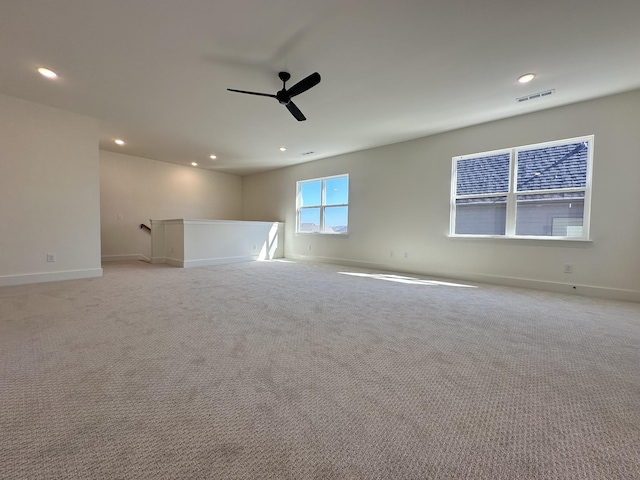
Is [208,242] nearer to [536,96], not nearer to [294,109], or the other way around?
[294,109]

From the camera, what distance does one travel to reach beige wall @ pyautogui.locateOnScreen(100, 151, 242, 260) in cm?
615

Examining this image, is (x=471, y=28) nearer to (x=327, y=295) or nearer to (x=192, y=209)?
(x=327, y=295)

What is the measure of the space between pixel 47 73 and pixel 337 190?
4925 millimetres

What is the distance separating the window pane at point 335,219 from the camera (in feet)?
20.5

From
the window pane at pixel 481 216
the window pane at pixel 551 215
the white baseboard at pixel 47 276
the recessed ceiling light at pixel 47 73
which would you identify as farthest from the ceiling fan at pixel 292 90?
the white baseboard at pixel 47 276

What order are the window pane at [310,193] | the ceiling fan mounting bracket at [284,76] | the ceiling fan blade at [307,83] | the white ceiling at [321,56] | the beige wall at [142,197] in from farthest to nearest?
the window pane at [310,193]
the beige wall at [142,197]
the ceiling fan mounting bracket at [284,76]
the ceiling fan blade at [307,83]
the white ceiling at [321,56]

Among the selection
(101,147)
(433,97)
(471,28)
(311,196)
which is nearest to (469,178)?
(433,97)

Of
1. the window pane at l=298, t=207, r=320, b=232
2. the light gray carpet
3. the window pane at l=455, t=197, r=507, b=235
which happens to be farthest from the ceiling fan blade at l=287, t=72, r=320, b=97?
the window pane at l=298, t=207, r=320, b=232

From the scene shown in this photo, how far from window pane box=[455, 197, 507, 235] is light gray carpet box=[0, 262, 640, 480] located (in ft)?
6.03

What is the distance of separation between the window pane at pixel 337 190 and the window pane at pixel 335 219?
170mm

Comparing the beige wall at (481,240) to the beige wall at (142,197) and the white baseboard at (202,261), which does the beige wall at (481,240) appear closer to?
the white baseboard at (202,261)

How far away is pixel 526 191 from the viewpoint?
13.0 feet

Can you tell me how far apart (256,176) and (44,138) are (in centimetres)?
491

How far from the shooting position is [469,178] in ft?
14.9
